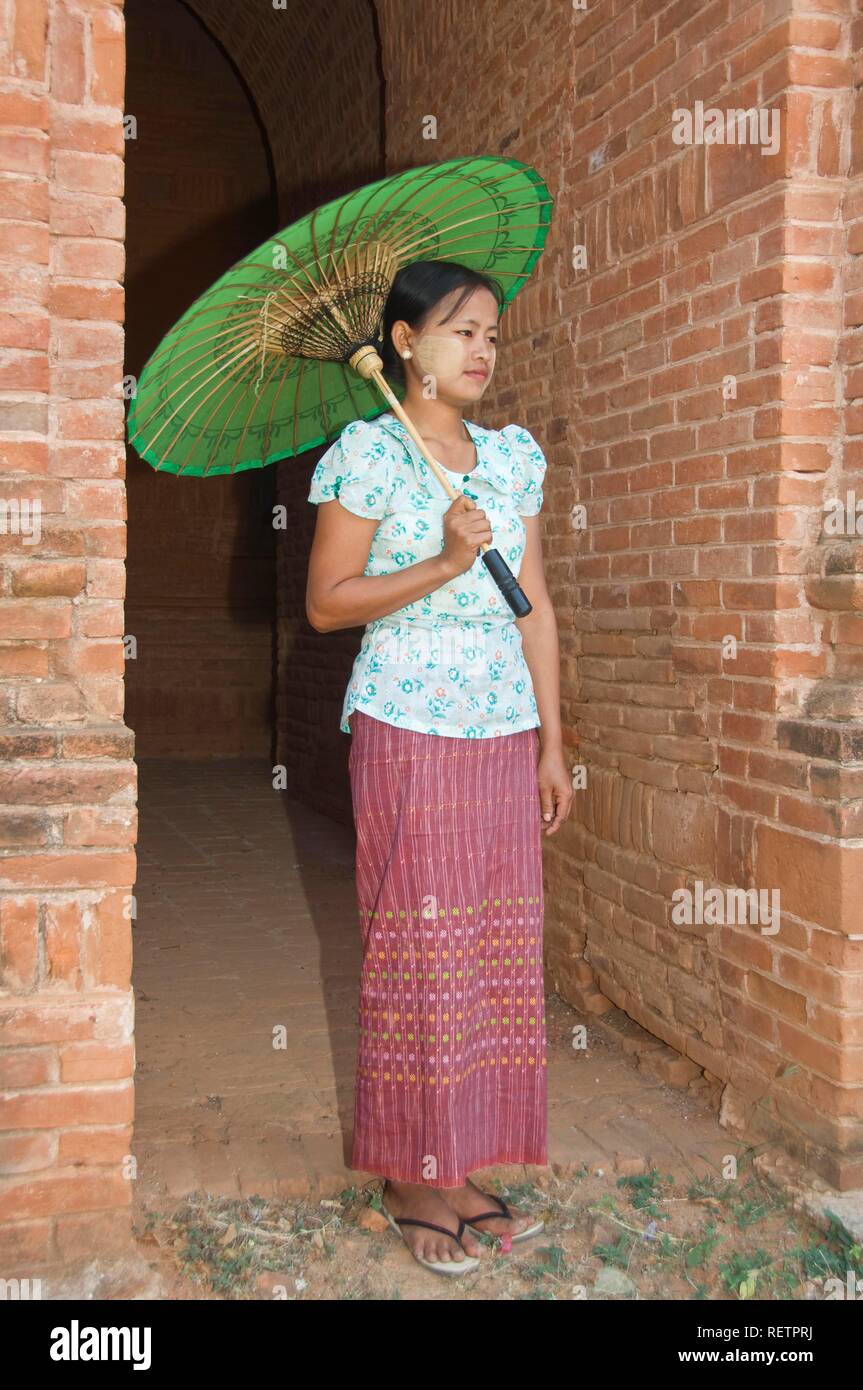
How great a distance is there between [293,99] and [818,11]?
20.8ft

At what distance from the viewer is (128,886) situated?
2.64m

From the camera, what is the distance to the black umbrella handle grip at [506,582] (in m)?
2.64

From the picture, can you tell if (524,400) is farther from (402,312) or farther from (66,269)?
(66,269)

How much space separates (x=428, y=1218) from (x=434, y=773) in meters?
1.00

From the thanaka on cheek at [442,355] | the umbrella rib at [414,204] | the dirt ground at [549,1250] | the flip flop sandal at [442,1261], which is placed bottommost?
the dirt ground at [549,1250]

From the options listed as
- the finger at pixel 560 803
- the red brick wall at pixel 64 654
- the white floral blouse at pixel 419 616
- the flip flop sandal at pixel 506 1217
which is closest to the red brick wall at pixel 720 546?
the finger at pixel 560 803

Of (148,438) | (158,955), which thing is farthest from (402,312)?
(158,955)

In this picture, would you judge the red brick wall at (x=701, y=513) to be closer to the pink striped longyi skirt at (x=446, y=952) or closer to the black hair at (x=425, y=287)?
the pink striped longyi skirt at (x=446, y=952)

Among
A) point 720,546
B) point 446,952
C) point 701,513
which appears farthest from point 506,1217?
point 701,513

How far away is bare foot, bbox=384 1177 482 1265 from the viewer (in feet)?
9.21

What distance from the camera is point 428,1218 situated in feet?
9.41

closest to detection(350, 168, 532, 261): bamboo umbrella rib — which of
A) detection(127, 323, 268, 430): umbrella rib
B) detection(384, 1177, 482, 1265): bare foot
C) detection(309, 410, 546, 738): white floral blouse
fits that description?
detection(127, 323, 268, 430): umbrella rib

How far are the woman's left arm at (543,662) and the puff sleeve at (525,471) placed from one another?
4cm

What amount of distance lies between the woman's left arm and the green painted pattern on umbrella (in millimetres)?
513
